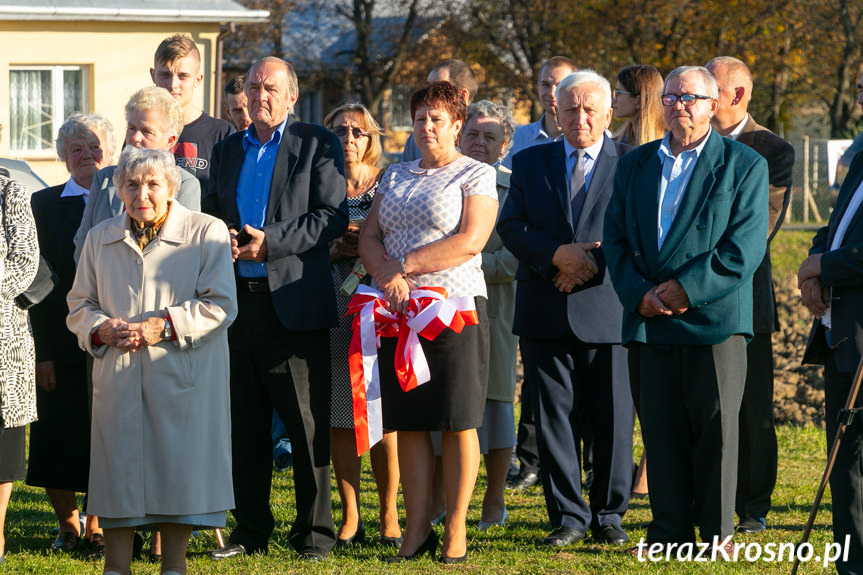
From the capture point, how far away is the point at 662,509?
17.1ft

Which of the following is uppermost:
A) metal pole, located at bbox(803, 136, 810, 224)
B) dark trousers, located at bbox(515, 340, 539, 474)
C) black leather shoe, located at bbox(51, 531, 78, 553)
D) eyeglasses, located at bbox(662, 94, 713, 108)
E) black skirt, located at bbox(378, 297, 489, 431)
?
metal pole, located at bbox(803, 136, 810, 224)

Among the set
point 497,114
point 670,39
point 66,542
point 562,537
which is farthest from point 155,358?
point 670,39

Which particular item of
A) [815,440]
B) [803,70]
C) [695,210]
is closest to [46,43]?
[815,440]

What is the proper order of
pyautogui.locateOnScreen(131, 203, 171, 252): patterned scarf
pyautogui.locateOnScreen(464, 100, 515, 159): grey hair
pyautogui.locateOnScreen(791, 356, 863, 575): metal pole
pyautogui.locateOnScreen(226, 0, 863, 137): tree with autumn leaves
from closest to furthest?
pyautogui.locateOnScreen(791, 356, 863, 575): metal pole, pyautogui.locateOnScreen(131, 203, 171, 252): patterned scarf, pyautogui.locateOnScreen(464, 100, 515, 159): grey hair, pyautogui.locateOnScreen(226, 0, 863, 137): tree with autumn leaves

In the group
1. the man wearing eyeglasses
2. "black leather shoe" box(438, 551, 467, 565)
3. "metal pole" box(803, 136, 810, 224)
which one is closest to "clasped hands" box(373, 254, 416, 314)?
the man wearing eyeglasses

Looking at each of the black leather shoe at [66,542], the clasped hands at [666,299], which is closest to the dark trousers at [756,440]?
the clasped hands at [666,299]

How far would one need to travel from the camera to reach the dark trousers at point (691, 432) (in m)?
5.13

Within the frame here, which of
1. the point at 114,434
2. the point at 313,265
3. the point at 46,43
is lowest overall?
the point at 114,434

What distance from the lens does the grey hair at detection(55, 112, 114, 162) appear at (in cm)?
575

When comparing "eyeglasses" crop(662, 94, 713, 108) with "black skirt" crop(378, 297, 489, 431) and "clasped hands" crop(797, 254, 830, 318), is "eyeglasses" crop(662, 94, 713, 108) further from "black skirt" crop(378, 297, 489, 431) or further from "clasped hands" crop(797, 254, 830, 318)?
"black skirt" crop(378, 297, 489, 431)

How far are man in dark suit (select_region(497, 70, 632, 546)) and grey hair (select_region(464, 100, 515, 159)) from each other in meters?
0.83

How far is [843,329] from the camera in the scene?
15.6 feet

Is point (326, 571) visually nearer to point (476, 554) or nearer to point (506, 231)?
point (476, 554)

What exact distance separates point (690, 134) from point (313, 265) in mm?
1958
